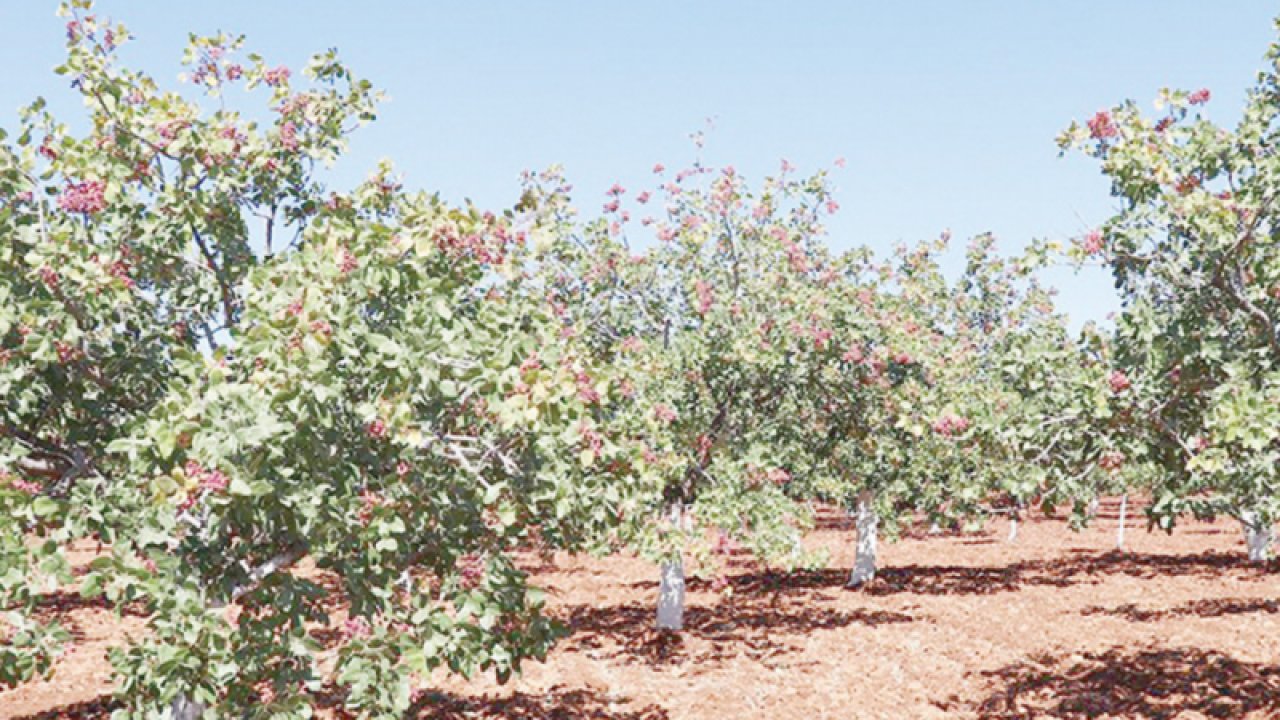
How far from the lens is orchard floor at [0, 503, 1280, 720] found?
48.1ft

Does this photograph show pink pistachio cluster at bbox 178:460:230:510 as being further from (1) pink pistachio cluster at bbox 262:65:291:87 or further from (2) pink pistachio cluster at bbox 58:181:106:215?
(1) pink pistachio cluster at bbox 262:65:291:87

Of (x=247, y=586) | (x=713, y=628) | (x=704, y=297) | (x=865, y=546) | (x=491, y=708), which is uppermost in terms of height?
(x=704, y=297)

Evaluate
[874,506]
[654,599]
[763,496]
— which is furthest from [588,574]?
[763,496]

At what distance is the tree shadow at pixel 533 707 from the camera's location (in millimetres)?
14191

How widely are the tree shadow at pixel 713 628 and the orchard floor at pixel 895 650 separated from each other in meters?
0.06

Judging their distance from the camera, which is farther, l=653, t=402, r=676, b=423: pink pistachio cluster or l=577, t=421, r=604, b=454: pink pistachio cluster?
l=653, t=402, r=676, b=423: pink pistachio cluster

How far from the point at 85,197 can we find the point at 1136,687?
16672 mm

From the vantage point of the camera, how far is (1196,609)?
2188 cm

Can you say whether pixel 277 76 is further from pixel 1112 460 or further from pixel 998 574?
pixel 998 574

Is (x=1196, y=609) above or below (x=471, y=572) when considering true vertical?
below

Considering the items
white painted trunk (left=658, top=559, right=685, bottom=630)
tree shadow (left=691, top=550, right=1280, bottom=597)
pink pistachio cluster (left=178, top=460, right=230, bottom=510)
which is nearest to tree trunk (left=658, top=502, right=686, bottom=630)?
white painted trunk (left=658, top=559, right=685, bottom=630)

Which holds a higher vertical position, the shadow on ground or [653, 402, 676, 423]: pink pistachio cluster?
[653, 402, 676, 423]: pink pistachio cluster

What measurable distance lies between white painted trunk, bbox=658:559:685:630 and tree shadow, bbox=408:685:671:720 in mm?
4995

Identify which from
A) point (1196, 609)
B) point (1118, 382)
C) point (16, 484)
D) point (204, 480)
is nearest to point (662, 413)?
point (1118, 382)
